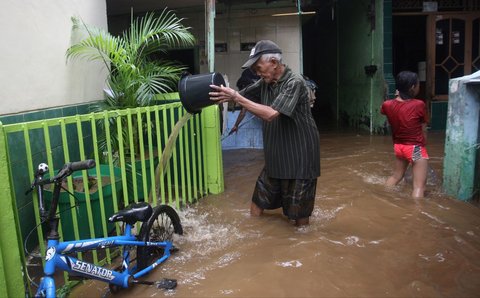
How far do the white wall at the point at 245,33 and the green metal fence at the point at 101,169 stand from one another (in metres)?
3.76

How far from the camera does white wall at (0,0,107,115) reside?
3.49 meters

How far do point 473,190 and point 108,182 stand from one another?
389 cm

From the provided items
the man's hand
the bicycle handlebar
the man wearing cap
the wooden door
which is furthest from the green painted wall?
the bicycle handlebar

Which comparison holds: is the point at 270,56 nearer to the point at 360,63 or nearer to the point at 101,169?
the point at 101,169

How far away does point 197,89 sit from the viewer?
3264 millimetres

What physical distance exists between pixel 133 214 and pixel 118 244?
221 mm

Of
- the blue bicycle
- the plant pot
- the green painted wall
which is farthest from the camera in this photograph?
the green painted wall

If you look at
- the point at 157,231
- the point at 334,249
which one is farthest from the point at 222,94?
the point at 334,249

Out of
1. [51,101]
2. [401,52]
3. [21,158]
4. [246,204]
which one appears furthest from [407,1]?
[21,158]

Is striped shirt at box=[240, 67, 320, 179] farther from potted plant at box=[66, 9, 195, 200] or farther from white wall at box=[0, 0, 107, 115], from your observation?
white wall at box=[0, 0, 107, 115]

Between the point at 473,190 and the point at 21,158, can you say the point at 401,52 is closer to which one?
the point at 473,190

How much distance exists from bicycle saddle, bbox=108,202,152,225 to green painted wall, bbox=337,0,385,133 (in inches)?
288

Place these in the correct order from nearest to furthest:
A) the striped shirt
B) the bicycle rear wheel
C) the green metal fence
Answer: the green metal fence
the bicycle rear wheel
the striped shirt

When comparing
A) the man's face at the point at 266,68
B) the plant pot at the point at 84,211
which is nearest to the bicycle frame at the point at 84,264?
the plant pot at the point at 84,211
